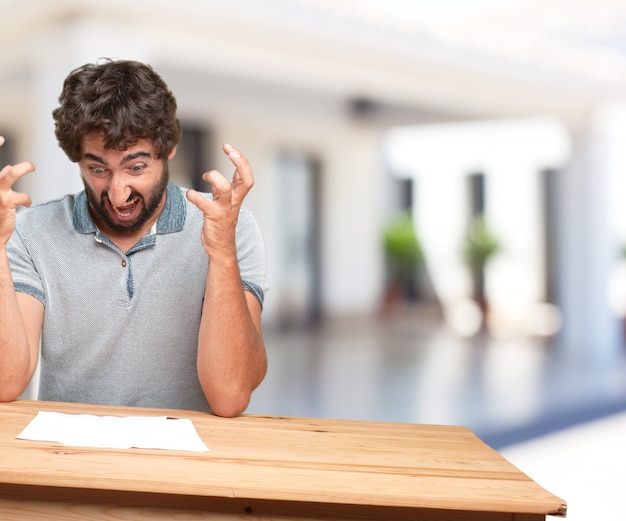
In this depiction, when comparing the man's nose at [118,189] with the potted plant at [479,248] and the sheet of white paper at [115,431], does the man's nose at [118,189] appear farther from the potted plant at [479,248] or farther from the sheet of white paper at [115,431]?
the potted plant at [479,248]

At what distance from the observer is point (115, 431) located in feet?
5.85

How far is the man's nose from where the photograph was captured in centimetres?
202

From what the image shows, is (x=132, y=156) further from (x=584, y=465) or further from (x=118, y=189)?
(x=584, y=465)

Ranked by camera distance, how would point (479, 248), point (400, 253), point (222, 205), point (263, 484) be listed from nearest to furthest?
point (263, 484) → point (222, 205) → point (479, 248) → point (400, 253)

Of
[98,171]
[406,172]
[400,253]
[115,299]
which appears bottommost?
[400,253]

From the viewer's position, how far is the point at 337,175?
40.4 feet

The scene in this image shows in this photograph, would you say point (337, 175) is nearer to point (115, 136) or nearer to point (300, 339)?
point (300, 339)

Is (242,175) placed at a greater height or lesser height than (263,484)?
greater

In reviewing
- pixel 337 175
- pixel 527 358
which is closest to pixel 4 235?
pixel 527 358

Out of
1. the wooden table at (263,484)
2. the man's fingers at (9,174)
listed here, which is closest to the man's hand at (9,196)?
the man's fingers at (9,174)

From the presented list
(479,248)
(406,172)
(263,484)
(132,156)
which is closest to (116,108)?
(132,156)

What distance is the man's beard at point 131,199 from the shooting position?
209cm

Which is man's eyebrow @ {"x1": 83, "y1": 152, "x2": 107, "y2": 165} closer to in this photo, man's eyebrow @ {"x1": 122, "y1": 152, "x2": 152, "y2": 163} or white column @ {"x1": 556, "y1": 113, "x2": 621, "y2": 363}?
man's eyebrow @ {"x1": 122, "y1": 152, "x2": 152, "y2": 163}

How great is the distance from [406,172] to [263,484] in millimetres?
13440
